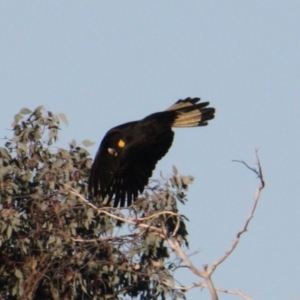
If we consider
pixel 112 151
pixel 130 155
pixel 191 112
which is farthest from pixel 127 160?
pixel 191 112

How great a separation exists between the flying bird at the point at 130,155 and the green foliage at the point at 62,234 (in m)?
0.34

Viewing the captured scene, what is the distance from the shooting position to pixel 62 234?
28.2 ft

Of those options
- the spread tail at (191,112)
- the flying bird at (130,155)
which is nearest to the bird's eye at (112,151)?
the flying bird at (130,155)

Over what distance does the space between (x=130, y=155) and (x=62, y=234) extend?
3.85ft

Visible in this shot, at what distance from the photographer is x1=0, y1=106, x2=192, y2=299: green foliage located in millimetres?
8508

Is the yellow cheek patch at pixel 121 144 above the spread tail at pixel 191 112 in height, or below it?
below

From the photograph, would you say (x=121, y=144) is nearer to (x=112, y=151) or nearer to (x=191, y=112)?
(x=112, y=151)

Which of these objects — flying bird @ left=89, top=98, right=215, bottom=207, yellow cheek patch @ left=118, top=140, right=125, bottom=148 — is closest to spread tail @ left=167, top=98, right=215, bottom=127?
flying bird @ left=89, top=98, right=215, bottom=207

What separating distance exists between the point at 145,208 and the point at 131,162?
2.70 feet

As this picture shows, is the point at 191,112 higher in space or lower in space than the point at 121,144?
higher

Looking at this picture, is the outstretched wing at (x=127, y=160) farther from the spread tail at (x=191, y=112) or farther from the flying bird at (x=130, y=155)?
the spread tail at (x=191, y=112)

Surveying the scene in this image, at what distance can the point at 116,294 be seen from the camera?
8875 mm

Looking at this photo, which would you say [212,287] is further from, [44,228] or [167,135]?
[167,135]

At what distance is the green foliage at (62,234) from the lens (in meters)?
8.51
